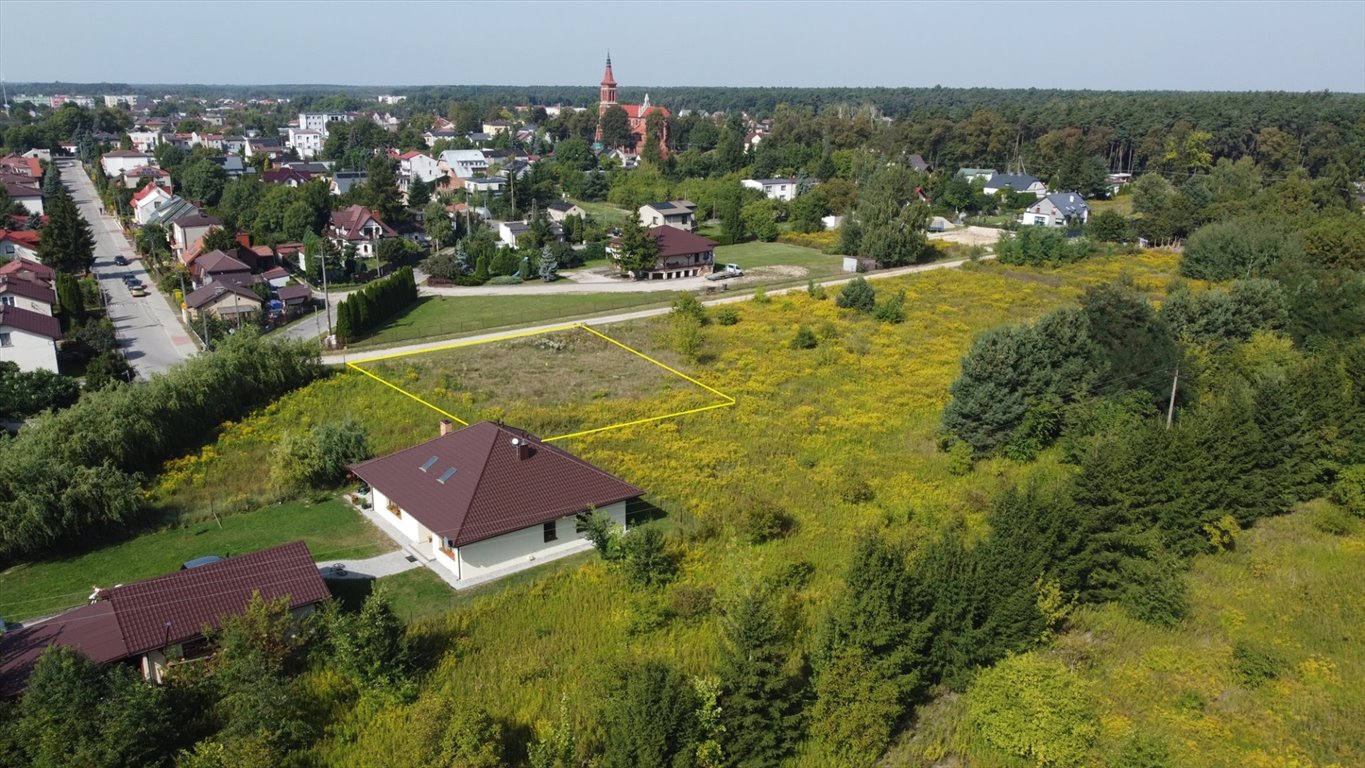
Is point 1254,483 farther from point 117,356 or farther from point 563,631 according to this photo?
point 117,356

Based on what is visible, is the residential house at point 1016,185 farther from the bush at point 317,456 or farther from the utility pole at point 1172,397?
the bush at point 317,456

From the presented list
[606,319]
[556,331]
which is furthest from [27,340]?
[606,319]

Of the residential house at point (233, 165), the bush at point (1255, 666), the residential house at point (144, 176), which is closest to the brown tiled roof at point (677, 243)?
the bush at point (1255, 666)

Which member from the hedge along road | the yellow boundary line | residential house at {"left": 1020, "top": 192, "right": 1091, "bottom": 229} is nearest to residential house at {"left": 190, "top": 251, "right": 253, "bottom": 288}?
the hedge along road

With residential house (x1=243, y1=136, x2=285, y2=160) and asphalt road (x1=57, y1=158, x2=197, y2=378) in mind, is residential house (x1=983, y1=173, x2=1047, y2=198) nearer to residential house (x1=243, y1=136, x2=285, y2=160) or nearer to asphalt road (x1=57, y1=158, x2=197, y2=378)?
asphalt road (x1=57, y1=158, x2=197, y2=378)

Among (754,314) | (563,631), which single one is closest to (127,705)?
(563,631)
